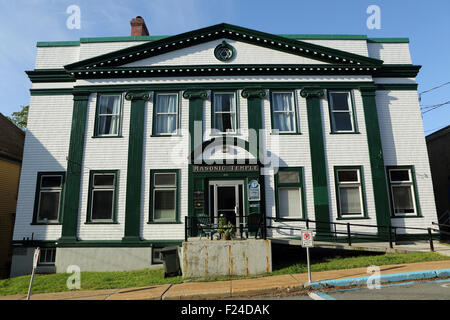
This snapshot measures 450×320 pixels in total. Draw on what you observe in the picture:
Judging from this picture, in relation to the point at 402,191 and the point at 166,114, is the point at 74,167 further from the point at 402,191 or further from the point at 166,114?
the point at 402,191

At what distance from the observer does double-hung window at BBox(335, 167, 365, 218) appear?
41.4ft

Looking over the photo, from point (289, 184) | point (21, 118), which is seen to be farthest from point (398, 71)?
point (21, 118)

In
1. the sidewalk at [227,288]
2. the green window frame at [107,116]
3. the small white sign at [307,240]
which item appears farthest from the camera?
the green window frame at [107,116]

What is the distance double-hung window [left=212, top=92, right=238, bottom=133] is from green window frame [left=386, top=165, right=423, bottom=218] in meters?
7.70

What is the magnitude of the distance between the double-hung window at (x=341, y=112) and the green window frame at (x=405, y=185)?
2743mm

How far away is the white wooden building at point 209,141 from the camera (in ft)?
40.5

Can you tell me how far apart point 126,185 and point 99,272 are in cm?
374

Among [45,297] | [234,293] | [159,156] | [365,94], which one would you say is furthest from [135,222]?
[365,94]

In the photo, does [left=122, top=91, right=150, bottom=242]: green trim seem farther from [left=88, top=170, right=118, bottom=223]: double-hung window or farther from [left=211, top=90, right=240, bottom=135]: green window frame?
[left=211, top=90, right=240, bottom=135]: green window frame

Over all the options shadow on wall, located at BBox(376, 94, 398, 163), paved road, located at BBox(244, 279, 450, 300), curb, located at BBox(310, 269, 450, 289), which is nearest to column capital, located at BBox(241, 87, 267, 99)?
shadow on wall, located at BBox(376, 94, 398, 163)

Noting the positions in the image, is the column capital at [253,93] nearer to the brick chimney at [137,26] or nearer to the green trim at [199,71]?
the green trim at [199,71]

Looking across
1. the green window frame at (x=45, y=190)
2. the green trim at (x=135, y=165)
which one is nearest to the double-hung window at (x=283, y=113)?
the green trim at (x=135, y=165)

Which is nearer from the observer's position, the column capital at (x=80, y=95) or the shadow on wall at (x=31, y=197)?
the shadow on wall at (x=31, y=197)

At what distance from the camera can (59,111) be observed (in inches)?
535
